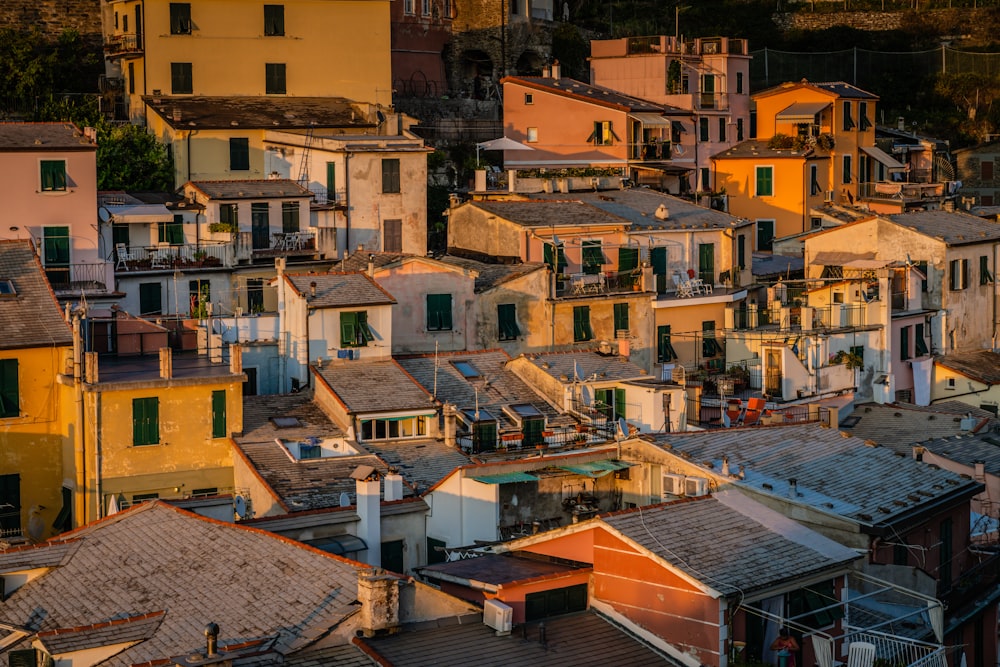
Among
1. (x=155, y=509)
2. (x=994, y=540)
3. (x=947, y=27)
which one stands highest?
(x=947, y=27)

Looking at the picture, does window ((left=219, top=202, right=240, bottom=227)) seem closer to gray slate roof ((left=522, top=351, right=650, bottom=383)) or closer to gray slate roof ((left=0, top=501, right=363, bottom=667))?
gray slate roof ((left=522, top=351, right=650, bottom=383))

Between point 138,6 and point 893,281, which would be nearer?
point 893,281

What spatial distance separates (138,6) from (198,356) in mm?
19044

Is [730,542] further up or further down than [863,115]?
further down

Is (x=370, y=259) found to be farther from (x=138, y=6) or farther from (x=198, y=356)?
(x=138, y=6)

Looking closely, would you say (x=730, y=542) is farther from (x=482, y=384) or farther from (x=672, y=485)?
(x=482, y=384)

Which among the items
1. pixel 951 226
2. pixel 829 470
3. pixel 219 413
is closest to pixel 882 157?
pixel 951 226

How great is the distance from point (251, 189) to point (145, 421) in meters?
14.3

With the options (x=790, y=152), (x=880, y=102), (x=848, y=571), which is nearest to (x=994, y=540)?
(x=848, y=571)

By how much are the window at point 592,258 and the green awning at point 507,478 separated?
15.3 meters

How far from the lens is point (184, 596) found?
89.3 feet

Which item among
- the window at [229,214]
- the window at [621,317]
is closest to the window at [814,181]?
the window at [621,317]

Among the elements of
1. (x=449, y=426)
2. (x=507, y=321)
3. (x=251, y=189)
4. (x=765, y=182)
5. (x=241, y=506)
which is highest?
(x=251, y=189)

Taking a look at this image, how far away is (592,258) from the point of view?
4969 centimetres
